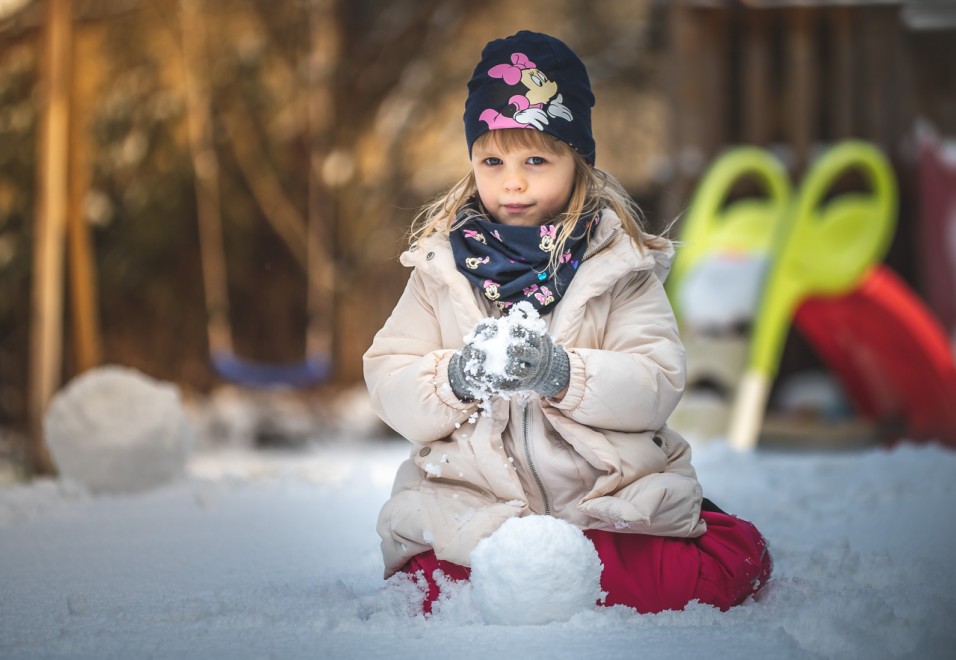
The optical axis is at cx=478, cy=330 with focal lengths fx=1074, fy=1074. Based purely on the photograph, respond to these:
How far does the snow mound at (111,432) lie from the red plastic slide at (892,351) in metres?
2.38

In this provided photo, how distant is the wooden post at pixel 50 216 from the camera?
3.11m

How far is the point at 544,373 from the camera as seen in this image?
4.77 feet

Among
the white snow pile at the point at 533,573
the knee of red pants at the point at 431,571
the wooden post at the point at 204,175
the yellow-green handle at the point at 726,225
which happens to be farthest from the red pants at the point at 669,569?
the wooden post at the point at 204,175

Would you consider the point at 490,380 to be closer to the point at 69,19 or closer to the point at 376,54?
the point at 69,19


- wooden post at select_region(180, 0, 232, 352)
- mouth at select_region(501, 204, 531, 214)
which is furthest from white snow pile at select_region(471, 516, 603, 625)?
wooden post at select_region(180, 0, 232, 352)

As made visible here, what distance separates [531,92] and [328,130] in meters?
4.47

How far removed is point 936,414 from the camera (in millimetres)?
3848

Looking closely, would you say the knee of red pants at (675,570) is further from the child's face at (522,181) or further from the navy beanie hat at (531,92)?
the navy beanie hat at (531,92)

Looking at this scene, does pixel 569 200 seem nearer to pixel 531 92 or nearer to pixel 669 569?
pixel 531 92

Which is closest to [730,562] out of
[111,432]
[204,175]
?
[111,432]

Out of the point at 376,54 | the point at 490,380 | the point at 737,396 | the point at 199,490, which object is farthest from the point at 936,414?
the point at 376,54

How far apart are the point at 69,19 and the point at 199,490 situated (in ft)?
5.09

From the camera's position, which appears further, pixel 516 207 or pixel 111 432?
pixel 111 432

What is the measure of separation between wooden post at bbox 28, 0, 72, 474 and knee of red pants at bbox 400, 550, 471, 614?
191 cm
